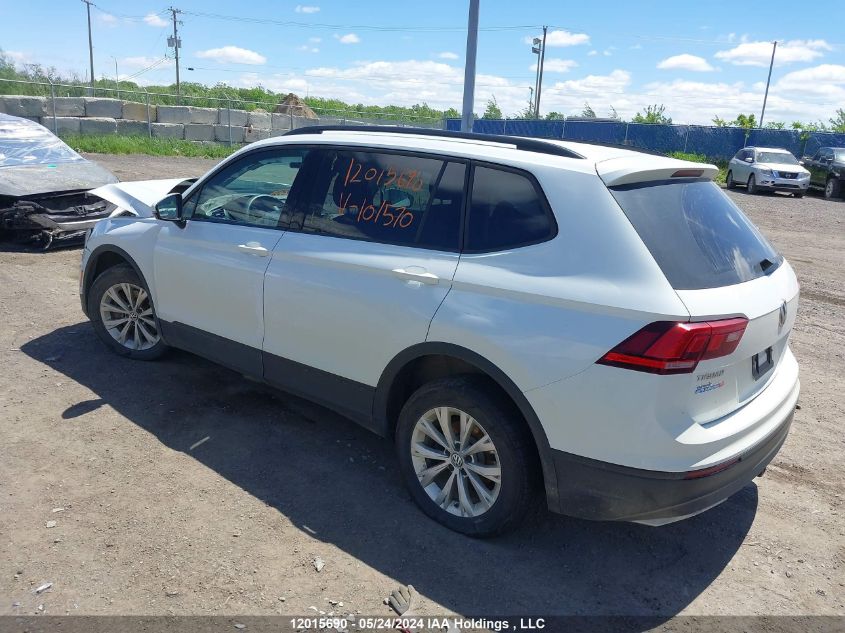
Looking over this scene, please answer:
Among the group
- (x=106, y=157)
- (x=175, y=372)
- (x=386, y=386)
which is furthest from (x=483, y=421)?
(x=106, y=157)

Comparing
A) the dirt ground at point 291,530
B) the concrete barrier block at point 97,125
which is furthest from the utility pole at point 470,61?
the concrete barrier block at point 97,125

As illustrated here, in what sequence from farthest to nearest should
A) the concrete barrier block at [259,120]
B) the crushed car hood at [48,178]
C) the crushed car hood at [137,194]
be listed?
the concrete barrier block at [259,120] < the crushed car hood at [48,178] < the crushed car hood at [137,194]

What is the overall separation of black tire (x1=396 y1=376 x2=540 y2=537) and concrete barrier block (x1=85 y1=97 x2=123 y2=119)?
1068 inches

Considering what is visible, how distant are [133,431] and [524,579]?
2678 millimetres

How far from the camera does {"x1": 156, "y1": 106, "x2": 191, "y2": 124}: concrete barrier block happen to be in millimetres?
27922

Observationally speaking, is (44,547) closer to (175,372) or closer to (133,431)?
(133,431)

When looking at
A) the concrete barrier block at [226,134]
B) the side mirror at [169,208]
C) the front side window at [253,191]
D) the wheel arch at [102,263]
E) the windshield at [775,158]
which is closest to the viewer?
the front side window at [253,191]

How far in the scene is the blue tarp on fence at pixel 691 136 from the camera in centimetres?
3134

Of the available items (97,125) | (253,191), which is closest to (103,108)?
(97,125)

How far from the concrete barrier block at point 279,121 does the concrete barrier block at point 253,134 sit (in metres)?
1.20

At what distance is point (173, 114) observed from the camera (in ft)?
92.7

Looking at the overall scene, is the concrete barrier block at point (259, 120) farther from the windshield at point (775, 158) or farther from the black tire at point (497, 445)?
the black tire at point (497, 445)

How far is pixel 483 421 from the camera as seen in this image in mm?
3219

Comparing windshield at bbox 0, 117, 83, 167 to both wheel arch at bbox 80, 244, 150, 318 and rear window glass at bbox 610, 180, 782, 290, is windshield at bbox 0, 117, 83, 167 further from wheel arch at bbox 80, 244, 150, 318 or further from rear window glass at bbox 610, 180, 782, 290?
rear window glass at bbox 610, 180, 782, 290
